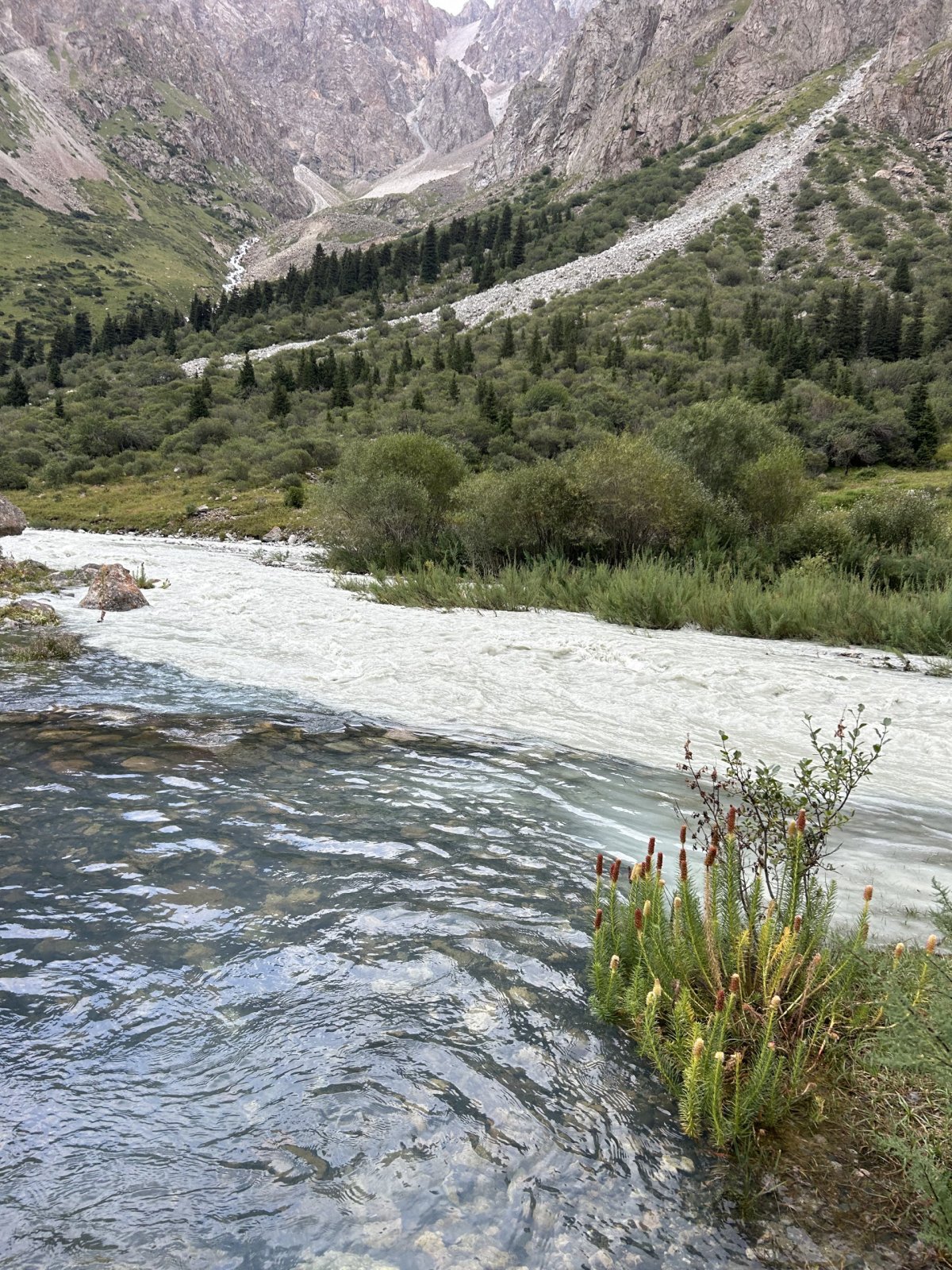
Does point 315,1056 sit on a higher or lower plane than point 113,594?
lower

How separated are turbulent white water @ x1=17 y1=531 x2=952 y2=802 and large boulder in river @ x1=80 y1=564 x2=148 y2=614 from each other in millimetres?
425

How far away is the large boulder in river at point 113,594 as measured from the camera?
12.9 meters

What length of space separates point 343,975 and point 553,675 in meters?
6.21

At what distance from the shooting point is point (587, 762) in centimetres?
586

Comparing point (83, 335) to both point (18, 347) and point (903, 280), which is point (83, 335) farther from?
point (903, 280)

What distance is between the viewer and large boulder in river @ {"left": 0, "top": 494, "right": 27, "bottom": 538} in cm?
2507

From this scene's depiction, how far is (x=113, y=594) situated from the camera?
42.7 feet

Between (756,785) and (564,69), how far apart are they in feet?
718

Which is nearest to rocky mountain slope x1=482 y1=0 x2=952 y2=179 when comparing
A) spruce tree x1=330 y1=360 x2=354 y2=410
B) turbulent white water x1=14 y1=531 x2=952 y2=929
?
spruce tree x1=330 y1=360 x2=354 y2=410

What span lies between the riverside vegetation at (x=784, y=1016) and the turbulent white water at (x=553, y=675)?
3312 mm

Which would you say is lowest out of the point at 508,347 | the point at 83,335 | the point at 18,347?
the point at 508,347

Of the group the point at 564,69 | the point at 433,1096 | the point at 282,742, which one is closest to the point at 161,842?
the point at 282,742

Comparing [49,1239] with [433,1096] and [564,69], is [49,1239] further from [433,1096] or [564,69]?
[564,69]

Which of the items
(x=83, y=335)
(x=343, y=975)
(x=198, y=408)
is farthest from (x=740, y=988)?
(x=83, y=335)
